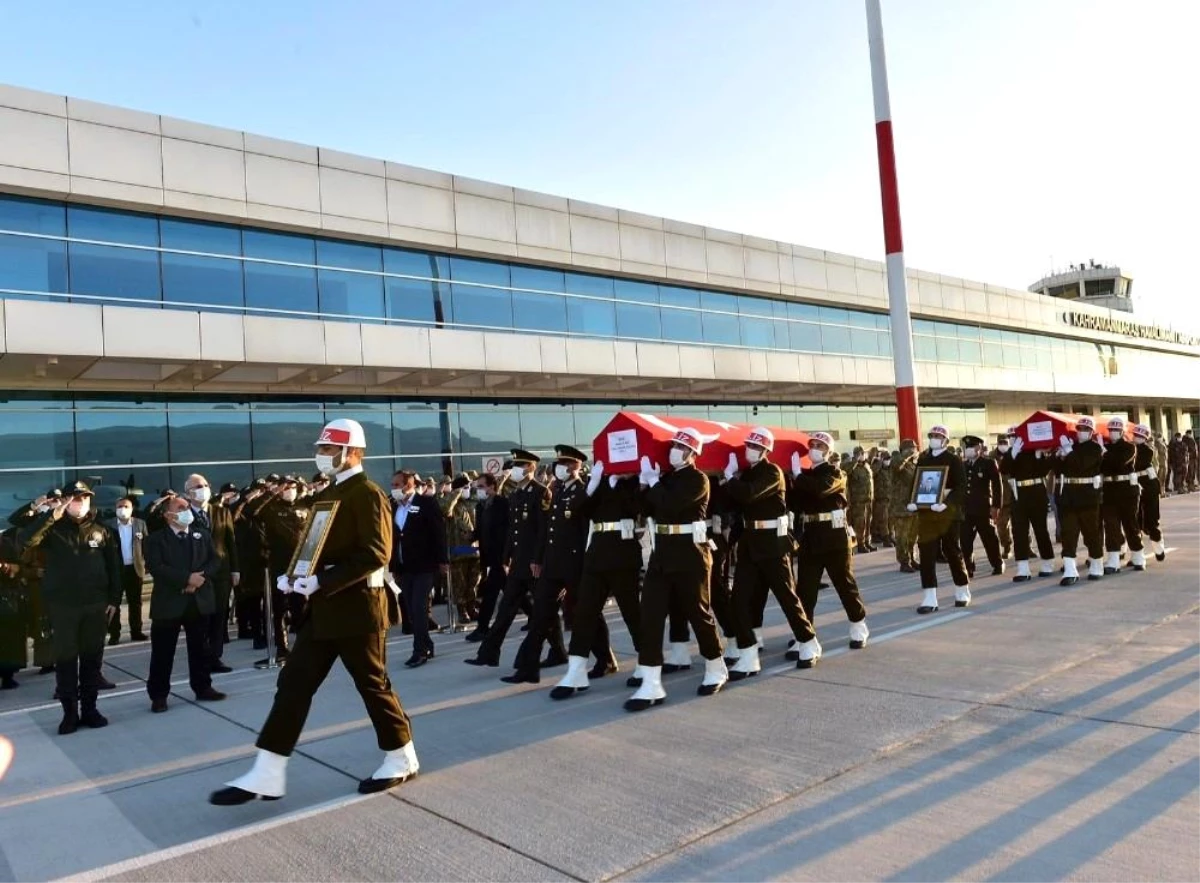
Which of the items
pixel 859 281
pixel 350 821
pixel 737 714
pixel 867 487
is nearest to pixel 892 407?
pixel 859 281

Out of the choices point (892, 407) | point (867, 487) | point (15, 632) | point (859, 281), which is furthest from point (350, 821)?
point (892, 407)

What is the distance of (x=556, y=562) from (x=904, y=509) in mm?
7314

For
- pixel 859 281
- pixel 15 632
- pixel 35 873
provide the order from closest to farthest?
pixel 35 873 < pixel 15 632 < pixel 859 281

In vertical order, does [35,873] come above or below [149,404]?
Result: below

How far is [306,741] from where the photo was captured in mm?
5488

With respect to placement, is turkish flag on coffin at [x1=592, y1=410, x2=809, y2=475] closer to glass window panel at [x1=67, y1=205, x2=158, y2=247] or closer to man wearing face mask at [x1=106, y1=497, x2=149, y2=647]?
man wearing face mask at [x1=106, y1=497, x2=149, y2=647]

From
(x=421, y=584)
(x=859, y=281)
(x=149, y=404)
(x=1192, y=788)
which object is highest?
(x=859, y=281)

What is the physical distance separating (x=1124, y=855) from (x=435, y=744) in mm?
3617

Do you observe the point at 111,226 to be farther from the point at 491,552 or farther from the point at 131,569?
the point at 491,552

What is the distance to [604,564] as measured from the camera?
21.7 feet

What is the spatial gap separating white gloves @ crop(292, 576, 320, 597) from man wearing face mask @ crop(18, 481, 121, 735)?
116 inches

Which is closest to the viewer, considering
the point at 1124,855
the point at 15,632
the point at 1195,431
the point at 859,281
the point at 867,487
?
the point at 1124,855

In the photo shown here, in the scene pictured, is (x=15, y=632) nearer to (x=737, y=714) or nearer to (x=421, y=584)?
(x=421, y=584)

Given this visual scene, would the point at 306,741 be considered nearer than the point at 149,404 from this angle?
Yes
